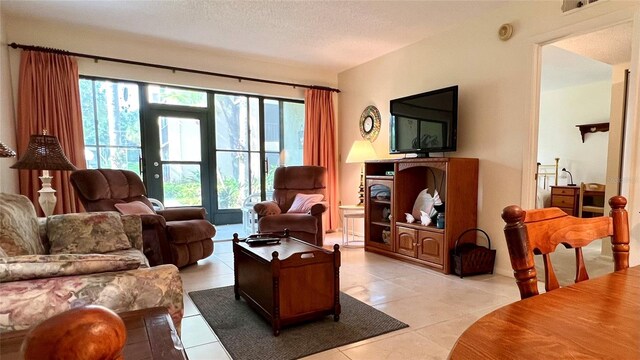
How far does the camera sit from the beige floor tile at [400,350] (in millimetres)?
1792

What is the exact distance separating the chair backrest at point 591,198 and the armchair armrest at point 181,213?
5.34 meters

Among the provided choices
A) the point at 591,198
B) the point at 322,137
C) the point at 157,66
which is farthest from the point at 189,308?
the point at 591,198

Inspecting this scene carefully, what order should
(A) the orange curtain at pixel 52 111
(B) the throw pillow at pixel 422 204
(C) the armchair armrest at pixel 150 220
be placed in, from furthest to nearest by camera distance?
(B) the throw pillow at pixel 422 204, (A) the orange curtain at pixel 52 111, (C) the armchair armrest at pixel 150 220

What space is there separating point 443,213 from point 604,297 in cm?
254

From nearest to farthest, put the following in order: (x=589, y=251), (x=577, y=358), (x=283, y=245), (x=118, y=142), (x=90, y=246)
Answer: (x=577, y=358), (x=90, y=246), (x=283, y=245), (x=589, y=251), (x=118, y=142)

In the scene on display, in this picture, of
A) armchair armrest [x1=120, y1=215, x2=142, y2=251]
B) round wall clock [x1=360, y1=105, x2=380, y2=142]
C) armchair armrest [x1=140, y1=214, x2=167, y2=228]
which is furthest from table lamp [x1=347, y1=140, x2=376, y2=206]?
armchair armrest [x1=120, y1=215, x2=142, y2=251]

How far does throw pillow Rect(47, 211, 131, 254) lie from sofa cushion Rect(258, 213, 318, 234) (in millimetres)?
1576

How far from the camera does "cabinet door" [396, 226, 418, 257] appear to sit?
352 cm

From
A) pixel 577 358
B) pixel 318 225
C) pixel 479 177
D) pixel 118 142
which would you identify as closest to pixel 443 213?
pixel 479 177

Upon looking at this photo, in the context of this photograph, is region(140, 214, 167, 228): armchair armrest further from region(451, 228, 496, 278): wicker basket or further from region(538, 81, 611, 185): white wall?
region(538, 81, 611, 185): white wall

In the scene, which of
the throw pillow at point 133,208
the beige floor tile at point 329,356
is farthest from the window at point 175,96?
the beige floor tile at point 329,356

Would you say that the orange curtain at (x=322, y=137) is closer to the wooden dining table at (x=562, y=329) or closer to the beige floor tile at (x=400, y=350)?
the beige floor tile at (x=400, y=350)

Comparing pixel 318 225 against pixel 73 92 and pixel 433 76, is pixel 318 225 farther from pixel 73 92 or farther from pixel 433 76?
pixel 73 92

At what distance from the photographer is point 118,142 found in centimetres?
421
